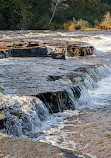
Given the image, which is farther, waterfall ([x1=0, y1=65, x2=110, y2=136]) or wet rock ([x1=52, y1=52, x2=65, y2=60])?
wet rock ([x1=52, y1=52, x2=65, y2=60])

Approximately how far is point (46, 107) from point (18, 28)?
1171 inches

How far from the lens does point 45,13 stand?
47031 mm

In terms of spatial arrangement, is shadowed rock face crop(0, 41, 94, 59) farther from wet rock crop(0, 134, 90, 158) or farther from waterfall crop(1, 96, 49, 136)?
wet rock crop(0, 134, 90, 158)

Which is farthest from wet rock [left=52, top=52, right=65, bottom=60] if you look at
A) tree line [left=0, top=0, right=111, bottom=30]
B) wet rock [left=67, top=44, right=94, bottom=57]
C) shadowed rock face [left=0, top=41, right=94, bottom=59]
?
tree line [left=0, top=0, right=111, bottom=30]

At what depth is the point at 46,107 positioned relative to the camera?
8656 millimetres

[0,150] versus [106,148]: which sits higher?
[0,150]

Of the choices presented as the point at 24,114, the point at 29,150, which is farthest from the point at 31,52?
the point at 29,150

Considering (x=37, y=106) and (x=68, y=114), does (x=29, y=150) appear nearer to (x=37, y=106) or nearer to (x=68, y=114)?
(x=37, y=106)

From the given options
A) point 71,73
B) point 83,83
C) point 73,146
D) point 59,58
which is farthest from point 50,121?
point 59,58

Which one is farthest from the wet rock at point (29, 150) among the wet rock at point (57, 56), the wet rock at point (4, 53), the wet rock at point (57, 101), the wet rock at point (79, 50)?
the wet rock at point (79, 50)

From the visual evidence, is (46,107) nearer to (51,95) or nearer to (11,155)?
(51,95)

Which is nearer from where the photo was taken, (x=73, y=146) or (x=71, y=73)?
(x=73, y=146)

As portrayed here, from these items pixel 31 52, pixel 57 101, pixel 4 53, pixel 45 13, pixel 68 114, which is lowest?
pixel 68 114

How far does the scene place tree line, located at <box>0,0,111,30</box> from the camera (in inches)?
1506
